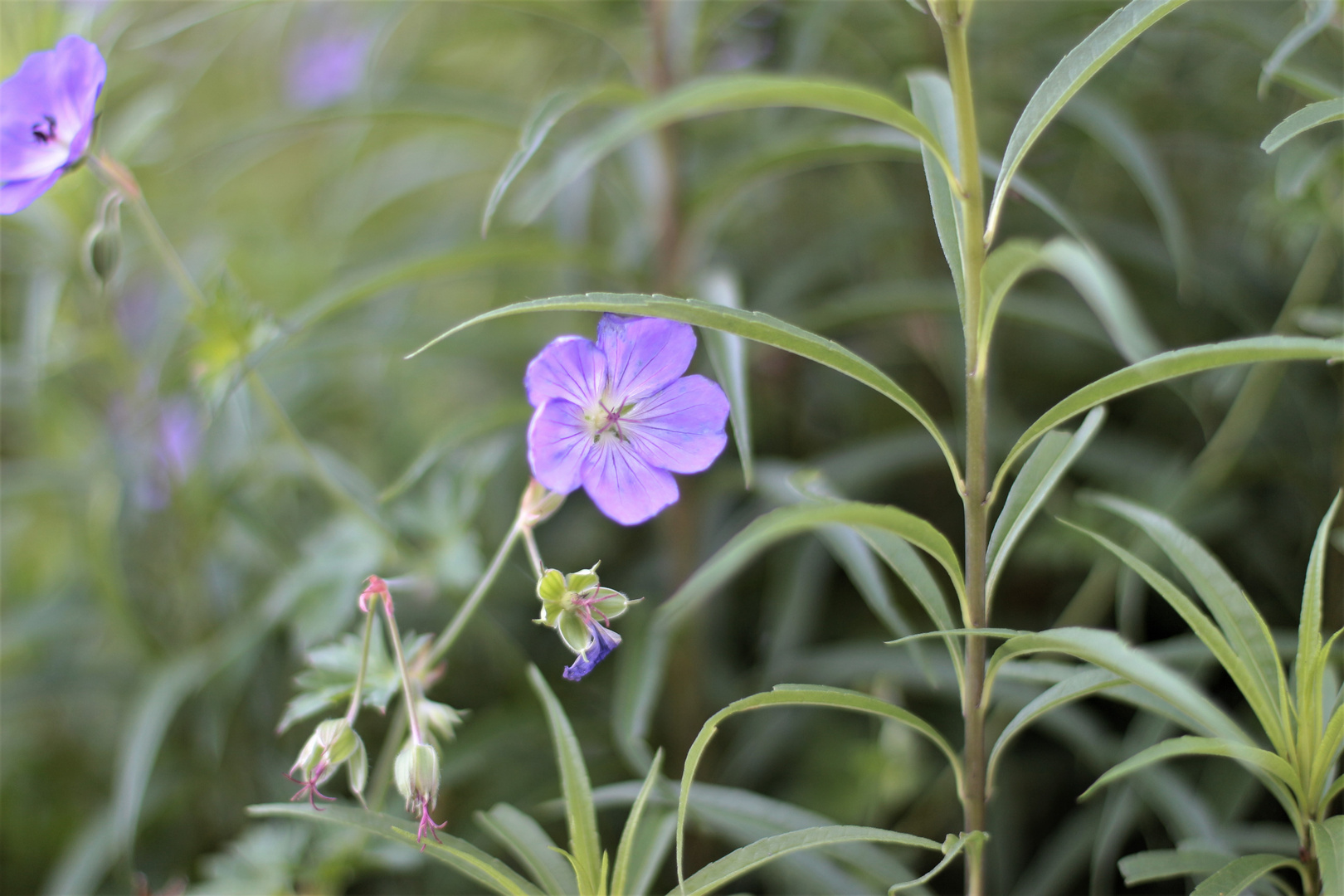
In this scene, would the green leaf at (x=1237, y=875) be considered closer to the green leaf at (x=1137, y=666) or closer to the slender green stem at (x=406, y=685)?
the green leaf at (x=1137, y=666)

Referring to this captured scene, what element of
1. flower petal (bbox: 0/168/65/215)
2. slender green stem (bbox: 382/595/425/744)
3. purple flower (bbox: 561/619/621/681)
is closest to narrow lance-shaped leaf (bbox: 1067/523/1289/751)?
purple flower (bbox: 561/619/621/681)

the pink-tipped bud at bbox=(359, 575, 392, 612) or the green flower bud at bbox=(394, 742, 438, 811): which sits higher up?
the pink-tipped bud at bbox=(359, 575, 392, 612)

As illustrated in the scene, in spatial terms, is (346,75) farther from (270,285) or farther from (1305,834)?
(1305,834)

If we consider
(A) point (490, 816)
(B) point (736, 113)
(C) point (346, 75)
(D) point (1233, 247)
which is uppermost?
(C) point (346, 75)

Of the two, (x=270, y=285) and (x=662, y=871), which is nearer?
(x=662, y=871)

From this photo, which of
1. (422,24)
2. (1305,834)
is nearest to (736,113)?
(422,24)

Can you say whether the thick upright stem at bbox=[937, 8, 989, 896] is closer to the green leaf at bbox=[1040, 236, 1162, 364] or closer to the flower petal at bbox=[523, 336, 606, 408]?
the green leaf at bbox=[1040, 236, 1162, 364]

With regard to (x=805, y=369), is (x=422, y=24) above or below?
above

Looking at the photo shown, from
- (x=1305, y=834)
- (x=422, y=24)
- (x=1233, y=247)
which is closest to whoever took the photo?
(x=1305, y=834)

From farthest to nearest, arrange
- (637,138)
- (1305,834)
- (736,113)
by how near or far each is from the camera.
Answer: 1. (736,113)
2. (637,138)
3. (1305,834)
